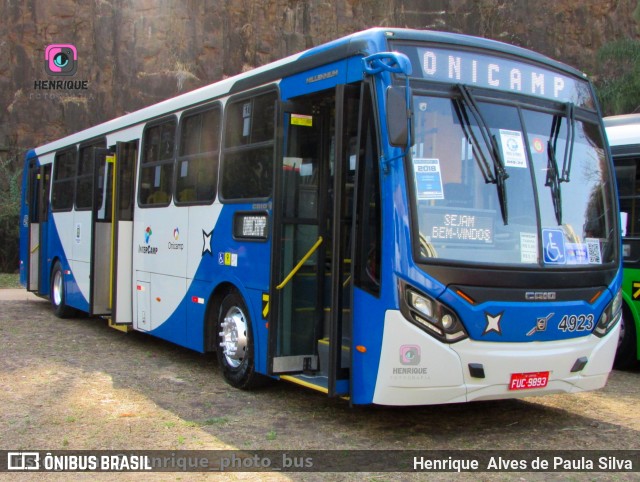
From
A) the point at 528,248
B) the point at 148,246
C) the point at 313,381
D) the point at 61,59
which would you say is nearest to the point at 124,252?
the point at 148,246

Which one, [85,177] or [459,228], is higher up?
[85,177]

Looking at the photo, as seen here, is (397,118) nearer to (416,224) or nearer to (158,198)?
(416,224)

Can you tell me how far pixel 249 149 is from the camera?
7.28 metres

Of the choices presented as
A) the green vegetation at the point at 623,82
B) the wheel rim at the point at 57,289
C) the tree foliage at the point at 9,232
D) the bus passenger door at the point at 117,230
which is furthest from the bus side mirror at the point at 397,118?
the tree foliage at the point at 9,232

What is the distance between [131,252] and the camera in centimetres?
1003

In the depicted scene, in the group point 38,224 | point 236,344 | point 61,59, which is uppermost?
point 61,59

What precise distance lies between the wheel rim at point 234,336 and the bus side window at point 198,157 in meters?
1.30

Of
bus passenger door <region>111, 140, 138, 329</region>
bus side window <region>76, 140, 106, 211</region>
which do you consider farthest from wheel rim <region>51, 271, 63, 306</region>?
bus passenger door <region>111, 140, 138, 329</region>

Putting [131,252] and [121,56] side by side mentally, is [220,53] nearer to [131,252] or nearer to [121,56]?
[121,56]

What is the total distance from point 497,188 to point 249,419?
9.56ft

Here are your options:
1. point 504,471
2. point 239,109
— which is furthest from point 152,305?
point 504,471

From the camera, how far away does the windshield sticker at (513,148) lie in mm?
5742

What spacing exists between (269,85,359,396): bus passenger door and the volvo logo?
5.58 ft

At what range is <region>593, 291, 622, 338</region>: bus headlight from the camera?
20.0 feet
